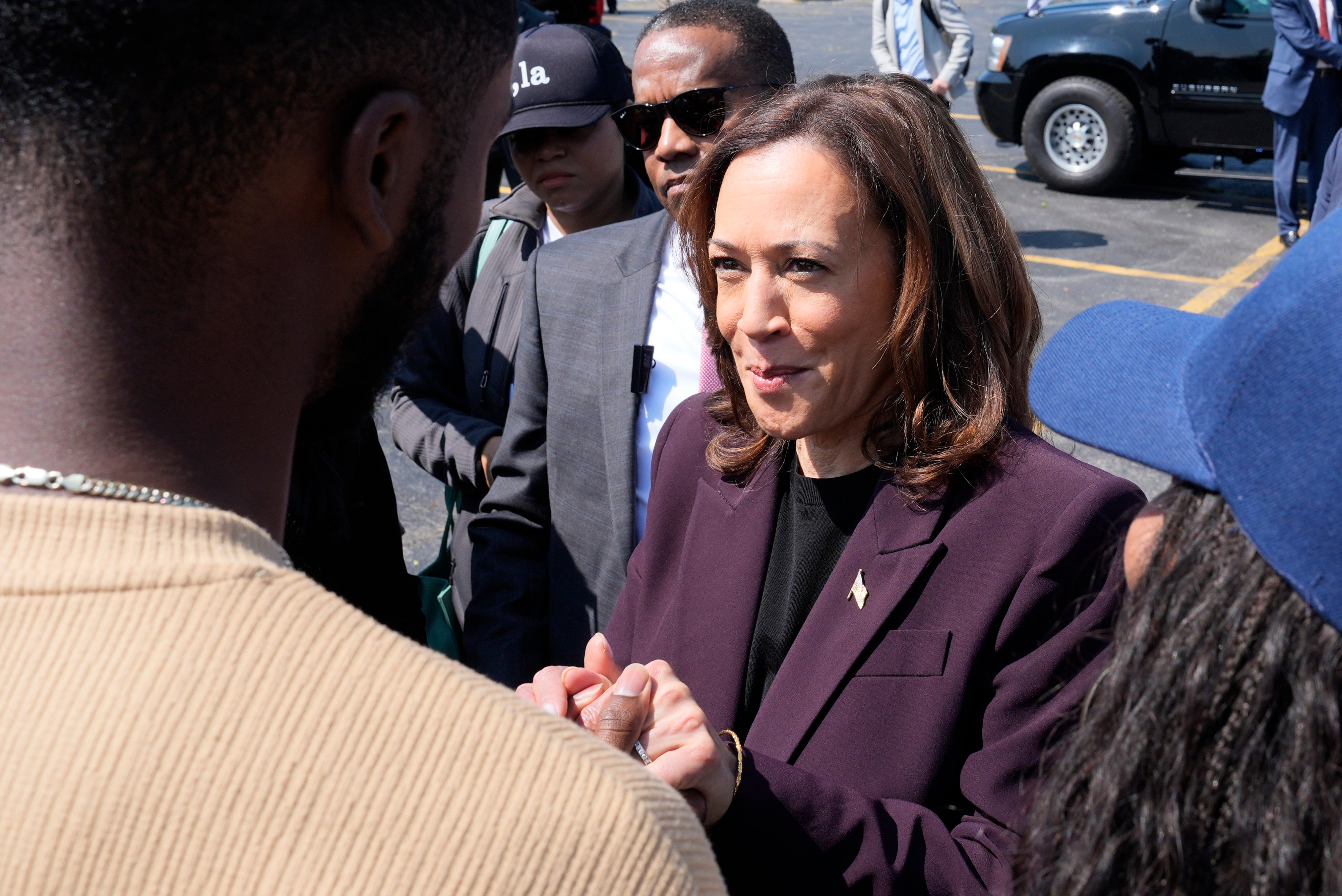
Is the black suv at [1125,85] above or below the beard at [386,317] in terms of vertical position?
below

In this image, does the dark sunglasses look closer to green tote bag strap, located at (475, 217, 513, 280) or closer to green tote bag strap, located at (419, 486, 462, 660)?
green tote bag strap, located at (475, 217, 513, 280)

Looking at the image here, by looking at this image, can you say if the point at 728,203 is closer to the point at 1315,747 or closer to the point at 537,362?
the point at 537,362

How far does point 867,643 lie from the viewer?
6.01 ft

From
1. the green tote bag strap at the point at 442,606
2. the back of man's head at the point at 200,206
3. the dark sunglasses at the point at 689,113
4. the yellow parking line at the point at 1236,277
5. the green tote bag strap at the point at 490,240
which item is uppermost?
the back of man's head at the point at 200,206

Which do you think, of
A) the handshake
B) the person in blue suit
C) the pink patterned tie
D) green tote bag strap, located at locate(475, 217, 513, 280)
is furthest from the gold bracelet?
the person in blue suit

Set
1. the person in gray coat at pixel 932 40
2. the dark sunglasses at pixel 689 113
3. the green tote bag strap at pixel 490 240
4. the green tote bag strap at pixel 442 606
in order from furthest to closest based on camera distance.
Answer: the person in gray coat at pixel 932 40
the green tote bag strap at pixel 490 240
the dark sunglasses at pixel 689 113
the green tote bag strap at pixel 442 606

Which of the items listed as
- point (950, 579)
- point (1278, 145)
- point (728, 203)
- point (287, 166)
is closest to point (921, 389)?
point (950, 579)

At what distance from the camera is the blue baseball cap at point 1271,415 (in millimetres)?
939

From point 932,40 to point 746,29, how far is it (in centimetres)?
549

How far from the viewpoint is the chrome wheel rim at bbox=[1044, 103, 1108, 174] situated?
10641 mm

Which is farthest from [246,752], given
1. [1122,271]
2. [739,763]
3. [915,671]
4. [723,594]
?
[1122,271]

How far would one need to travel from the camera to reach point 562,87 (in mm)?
3328

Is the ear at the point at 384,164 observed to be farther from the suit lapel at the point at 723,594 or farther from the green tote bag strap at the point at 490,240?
the green tote bag strap at the point at 490,240

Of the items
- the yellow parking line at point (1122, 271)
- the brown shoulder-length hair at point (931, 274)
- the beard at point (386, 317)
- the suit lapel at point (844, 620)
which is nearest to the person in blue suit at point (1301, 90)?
the yellow parking line at point (1122, 271)
